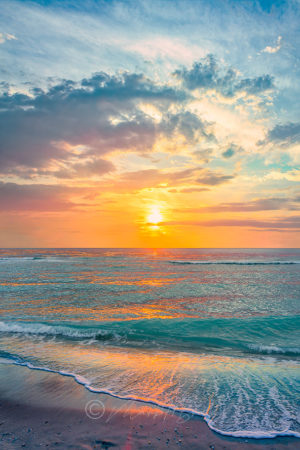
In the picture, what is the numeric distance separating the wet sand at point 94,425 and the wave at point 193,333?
14.7ft

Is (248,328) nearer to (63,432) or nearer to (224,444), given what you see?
(224,444)

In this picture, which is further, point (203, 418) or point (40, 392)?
point (40, 392)

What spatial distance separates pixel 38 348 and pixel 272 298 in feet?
55.7

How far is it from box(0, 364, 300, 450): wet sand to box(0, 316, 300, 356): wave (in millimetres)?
4472

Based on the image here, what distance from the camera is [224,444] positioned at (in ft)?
13.6

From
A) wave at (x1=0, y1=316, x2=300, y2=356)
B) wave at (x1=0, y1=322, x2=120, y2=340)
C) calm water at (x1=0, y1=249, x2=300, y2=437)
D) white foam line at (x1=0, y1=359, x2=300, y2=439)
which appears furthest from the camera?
wave at (x1=0, y1=322, x2=120, y2=340)

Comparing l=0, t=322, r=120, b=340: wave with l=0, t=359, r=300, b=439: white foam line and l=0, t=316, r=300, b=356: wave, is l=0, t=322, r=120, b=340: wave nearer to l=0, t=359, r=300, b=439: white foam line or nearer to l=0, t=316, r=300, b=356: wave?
l=0, t=316, r=300, b=356: wave

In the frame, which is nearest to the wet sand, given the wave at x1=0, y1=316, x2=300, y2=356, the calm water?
the calm water

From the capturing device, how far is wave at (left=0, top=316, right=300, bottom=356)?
32.0ft

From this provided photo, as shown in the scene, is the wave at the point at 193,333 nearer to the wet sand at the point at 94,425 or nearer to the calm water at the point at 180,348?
the calm water at the point at 180,348

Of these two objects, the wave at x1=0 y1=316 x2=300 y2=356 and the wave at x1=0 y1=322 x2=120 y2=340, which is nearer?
the wave at x1=0 y1=316 x2=300 y2=356

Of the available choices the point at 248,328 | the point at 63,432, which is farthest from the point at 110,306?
the point at 63,432

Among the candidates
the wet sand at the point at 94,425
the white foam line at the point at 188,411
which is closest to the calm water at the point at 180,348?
the white foam line at the point at 188,411

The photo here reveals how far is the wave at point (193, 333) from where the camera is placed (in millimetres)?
9766
